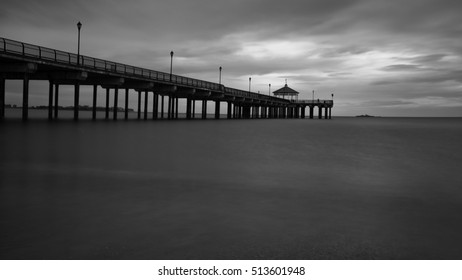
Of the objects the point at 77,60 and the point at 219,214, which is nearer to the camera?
the point at 219,214

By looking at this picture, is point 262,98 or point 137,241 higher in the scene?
point 262,98

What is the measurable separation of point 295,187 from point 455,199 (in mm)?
2772

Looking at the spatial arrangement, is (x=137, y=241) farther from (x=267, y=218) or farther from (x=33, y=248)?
(x=267, y=218)

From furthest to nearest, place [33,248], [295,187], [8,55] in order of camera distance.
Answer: [8,55], [295,187], [33,248]

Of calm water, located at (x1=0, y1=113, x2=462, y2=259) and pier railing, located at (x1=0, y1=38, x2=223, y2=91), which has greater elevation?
pier railing, located at (x1=0, y1=38, x2=223, y2=91)

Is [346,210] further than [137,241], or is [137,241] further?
[346,210]

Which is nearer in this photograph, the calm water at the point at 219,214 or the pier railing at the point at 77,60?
the calm water at the point at 219,214

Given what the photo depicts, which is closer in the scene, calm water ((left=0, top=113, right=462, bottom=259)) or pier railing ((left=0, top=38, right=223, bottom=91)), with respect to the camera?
calm water ((left=0, top=113, right=462, bottom=259))

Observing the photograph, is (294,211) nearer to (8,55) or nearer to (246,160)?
(246,160)

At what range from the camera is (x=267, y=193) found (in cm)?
655

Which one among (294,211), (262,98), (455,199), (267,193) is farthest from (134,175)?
(262,98)

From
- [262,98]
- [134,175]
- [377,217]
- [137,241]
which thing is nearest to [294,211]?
[377,217]

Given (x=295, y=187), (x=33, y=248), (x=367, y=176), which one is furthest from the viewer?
(x=367, y=176)

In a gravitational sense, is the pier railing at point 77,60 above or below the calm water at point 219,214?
above
